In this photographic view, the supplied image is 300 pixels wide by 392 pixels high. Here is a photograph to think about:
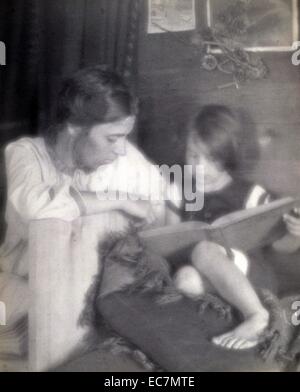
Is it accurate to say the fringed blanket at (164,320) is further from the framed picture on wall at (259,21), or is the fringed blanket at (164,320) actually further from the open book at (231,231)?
the framed picture on wall at (259,21)

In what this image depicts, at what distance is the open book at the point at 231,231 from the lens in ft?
5.87

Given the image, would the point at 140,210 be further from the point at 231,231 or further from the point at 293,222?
the point at 293,222

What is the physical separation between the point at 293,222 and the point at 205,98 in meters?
0.52

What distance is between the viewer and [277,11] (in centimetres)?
187

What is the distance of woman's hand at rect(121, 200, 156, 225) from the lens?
6.00 feet

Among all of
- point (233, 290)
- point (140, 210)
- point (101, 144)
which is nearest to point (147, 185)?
point (140, 210)

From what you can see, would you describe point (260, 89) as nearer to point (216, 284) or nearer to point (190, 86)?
point (190, 86)

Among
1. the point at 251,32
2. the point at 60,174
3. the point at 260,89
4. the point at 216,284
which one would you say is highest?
the point at 251,32

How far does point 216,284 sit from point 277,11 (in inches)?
37.8

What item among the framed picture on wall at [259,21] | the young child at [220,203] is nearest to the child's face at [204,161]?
the young child at [220,203]

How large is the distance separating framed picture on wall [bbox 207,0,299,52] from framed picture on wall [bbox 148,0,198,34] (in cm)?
7

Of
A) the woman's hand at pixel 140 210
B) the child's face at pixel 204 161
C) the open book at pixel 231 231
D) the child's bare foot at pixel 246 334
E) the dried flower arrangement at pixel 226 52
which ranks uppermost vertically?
the dried flower arrangement at pixel 226 52

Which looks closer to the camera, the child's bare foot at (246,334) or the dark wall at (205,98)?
the child's bare foot at (246,334)
